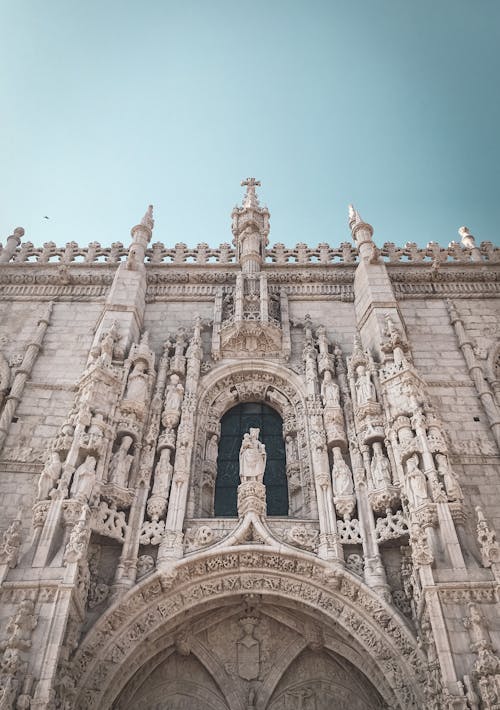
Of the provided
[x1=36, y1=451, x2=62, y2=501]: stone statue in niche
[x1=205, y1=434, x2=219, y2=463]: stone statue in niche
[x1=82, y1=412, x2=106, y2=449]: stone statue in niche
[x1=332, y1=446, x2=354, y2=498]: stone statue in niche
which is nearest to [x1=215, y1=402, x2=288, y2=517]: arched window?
[x1=205, y1=434, x2=219, y2=463]: stone statue in niche

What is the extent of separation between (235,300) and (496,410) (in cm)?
540

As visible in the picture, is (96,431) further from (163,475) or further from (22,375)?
(22,375)

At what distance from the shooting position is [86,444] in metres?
9.43

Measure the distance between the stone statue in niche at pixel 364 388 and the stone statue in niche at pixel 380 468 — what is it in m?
0.83

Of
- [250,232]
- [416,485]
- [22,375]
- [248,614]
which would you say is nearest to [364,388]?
[416,485]

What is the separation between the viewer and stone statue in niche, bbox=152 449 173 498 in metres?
9.67

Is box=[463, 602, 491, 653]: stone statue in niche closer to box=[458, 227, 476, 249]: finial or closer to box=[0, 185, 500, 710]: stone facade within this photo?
box=[0, 185, 500, 710]: stone facade

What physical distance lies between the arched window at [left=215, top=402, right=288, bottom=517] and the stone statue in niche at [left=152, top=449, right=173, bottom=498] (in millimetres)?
1017

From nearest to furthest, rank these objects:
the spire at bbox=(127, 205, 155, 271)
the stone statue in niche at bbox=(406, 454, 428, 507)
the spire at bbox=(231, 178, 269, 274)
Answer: the stone statue in niche at bbox=(406, 454, 428, 507), the spire at bbox=(127, 205, 155, 271), the spire at bbox=(231, 178, 269, 274)

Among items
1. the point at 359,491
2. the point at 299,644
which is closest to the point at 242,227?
the point at 359,491

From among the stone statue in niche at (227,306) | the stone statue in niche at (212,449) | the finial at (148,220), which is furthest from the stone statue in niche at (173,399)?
the finial at (148,220)

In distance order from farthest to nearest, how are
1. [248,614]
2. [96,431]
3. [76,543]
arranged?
[96,431] → [248,614] → [76,543]

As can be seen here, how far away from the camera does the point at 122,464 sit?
9.77m

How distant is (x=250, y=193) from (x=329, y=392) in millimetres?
7335
